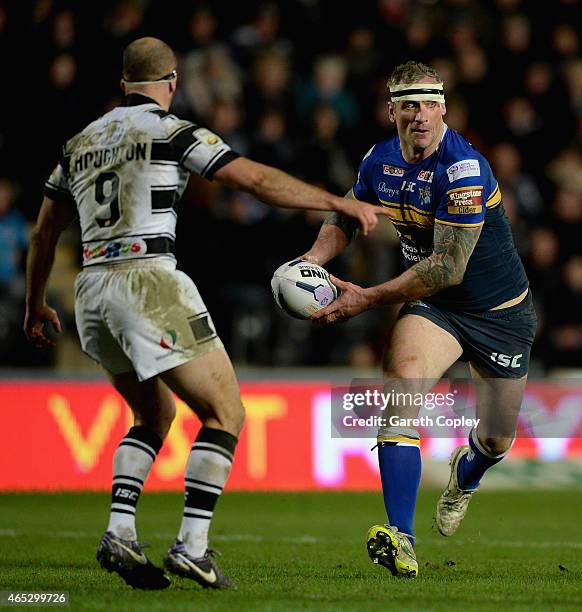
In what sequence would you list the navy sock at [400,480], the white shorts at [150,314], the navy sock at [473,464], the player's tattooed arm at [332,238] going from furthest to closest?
the navy sock at [473,464] → the player's tattooed arm at [332,238] → the navy sock at [400,480] → the white shorts at [150,314]

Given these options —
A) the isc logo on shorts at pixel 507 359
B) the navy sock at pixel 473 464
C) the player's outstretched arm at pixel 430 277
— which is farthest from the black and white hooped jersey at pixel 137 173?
the navy sock at pixel 473 464

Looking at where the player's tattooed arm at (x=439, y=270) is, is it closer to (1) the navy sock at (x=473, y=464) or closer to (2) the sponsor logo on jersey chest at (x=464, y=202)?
(2) the sponsor logo on jersey chest at (x=464, y=202)

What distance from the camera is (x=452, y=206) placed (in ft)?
21.6

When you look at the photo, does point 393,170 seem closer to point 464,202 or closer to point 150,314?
point 464,202

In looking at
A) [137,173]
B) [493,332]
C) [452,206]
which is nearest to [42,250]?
[137,173]

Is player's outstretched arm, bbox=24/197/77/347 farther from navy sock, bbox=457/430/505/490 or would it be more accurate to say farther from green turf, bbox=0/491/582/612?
navy sock, bbox=457/430/505/490

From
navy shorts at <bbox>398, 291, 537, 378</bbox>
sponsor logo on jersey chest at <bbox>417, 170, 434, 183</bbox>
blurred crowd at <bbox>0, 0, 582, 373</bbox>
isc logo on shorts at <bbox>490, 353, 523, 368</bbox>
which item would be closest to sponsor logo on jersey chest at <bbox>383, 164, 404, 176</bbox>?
sponsor logo on jersey chest at <bbox>417, 170, 434, 183</bbox>

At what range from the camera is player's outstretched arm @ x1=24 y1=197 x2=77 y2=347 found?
636cm

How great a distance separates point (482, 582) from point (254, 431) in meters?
5.49

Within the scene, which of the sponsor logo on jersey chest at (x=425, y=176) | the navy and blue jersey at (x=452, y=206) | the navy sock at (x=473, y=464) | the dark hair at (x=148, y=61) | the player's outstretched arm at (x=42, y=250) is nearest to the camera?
the dark hair at (x=148, y=61)

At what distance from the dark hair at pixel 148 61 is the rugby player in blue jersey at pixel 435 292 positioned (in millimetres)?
1429

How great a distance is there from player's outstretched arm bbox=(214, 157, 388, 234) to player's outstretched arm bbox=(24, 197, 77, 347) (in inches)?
41.9

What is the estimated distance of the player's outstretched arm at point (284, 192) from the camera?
220 inches

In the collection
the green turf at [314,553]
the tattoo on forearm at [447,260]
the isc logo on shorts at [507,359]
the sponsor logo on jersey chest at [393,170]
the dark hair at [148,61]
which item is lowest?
the green turf at [314,553]
